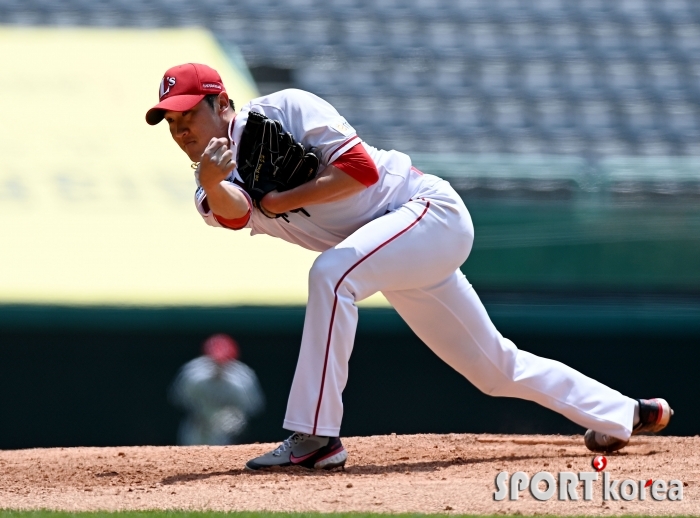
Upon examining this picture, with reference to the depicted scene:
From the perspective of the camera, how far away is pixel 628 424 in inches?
167

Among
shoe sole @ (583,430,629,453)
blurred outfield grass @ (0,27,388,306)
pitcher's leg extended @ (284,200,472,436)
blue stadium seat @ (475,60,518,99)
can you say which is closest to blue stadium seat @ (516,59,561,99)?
blue stadium seat @ (475,60,518,99)

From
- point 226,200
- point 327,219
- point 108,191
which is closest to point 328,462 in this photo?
point 327,219

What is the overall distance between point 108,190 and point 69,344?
4.76ft

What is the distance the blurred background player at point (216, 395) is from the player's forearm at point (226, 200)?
245 cm

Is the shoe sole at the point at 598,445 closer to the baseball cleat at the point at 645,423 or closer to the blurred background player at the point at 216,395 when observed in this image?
the baseball cleat at the point at 645,423

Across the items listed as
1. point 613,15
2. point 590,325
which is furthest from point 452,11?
point 590,325

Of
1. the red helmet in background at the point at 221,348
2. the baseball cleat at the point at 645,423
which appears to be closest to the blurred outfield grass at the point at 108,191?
the red helmet in background at the point at 221,348

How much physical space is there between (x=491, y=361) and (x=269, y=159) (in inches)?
43.8

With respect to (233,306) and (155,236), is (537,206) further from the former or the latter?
(155,236)

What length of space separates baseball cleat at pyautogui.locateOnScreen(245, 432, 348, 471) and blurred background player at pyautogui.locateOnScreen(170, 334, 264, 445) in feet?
7.09

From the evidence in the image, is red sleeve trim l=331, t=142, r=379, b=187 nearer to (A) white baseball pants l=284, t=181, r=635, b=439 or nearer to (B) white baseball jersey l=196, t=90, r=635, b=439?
(B) white baseball jersey l=196, t=90, r=635, b=439

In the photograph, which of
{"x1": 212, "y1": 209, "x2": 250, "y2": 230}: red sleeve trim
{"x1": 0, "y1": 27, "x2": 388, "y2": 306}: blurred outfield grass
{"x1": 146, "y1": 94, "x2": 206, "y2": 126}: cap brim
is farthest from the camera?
{"x1": 0, "y1": 27, "x2": 388, "y2": 306}: blurred outfield grass

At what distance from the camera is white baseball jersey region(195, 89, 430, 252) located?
3.70 m

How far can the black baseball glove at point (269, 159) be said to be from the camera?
12.0 ft
